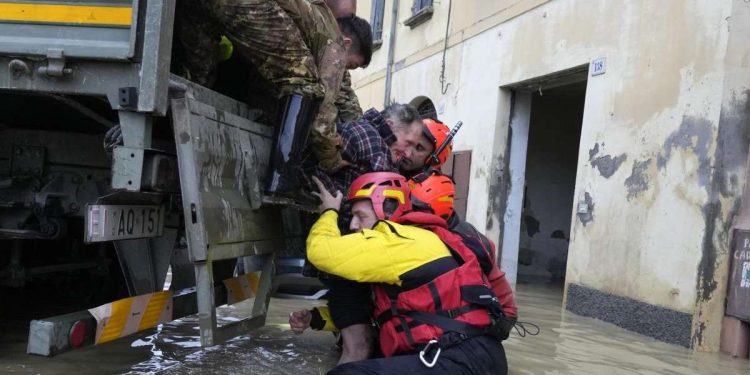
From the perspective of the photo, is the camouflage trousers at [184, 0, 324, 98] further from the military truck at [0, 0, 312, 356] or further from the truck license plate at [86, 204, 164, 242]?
the truck license plate at [86, 204, 164, 242]

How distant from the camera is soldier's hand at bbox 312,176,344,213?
3686 mm

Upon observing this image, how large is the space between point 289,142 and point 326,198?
15.8 inches

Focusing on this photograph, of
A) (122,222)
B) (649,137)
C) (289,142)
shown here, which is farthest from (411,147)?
(649,137)

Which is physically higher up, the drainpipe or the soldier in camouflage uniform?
the drainpipe

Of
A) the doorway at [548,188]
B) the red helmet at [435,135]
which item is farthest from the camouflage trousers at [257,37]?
the doorway at [548,188]

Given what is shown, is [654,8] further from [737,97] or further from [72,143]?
[72,143]

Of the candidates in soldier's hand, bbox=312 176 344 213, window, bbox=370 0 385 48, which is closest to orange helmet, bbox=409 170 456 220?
soldier's hand, bbox=312 176 344 213

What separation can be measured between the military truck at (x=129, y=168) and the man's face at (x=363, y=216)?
39 centimetres

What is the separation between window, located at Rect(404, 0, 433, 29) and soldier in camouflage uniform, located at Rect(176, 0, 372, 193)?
7937mm

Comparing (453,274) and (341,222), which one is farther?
(341,222)

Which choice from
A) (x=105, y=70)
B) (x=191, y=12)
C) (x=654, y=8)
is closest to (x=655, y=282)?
(x=654, y=8)

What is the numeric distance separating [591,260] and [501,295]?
3.77 m

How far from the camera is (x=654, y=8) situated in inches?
255

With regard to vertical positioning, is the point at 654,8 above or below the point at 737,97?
above
